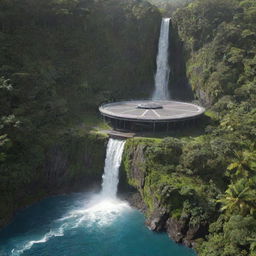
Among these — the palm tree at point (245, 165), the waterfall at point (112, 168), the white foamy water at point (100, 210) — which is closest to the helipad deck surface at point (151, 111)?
the waterfall at point (112, 168)

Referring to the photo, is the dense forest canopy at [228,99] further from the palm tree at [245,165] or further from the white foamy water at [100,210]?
the white foamy water at [100,210]

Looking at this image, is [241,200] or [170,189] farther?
[170,189]

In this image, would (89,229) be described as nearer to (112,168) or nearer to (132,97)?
(112,168)

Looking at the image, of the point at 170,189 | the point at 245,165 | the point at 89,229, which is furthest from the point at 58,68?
the point at 245,165

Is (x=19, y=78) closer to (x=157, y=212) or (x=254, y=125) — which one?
(x=157, y=212)

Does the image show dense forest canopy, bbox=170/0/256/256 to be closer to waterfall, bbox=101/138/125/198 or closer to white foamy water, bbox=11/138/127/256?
waterfall, bbox=101/138/125/198

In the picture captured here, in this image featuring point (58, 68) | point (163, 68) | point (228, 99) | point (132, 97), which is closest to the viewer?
point (228, 99)
